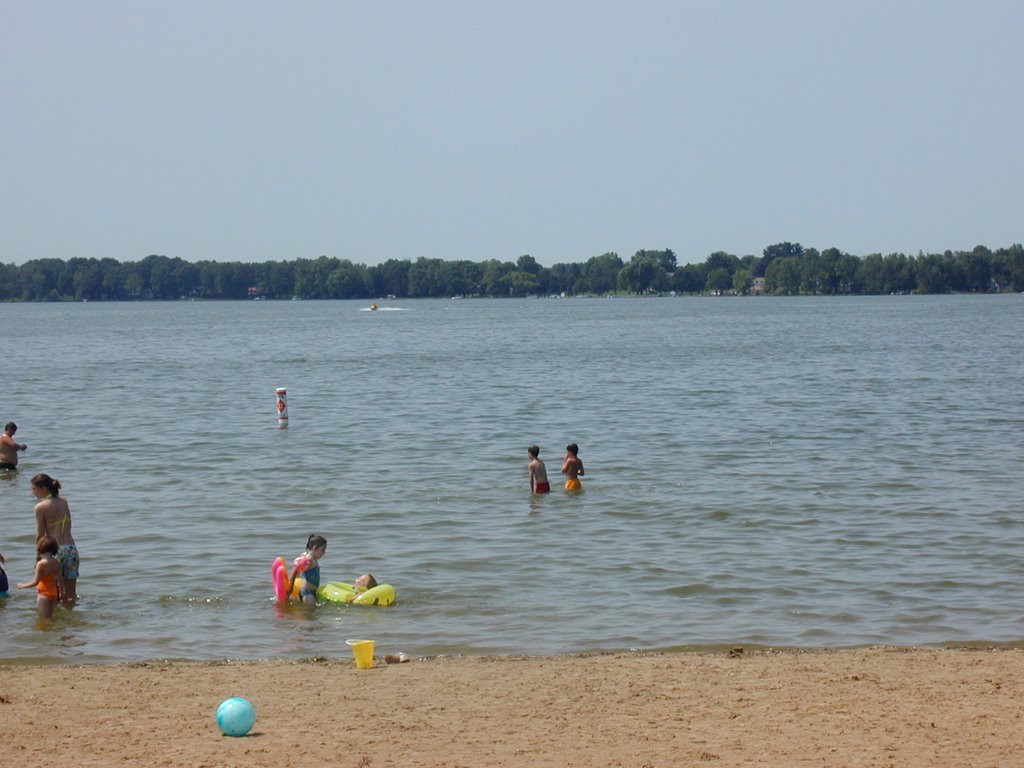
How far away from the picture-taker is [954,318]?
11919 centimetres

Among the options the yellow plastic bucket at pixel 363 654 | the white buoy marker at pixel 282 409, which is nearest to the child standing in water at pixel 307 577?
the yellow plastic bucket at pixel 363 654

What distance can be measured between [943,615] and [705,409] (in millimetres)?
24001

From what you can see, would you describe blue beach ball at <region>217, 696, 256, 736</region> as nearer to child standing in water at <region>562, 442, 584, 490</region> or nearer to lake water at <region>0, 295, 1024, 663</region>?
lake water at <region>0, 295, 1024, 663</region>

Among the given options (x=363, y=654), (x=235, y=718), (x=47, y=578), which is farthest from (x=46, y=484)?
(x=235, y=718)

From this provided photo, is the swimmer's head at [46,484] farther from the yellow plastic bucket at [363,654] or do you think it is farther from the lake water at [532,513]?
the yellow plastic bucket at [363,654]

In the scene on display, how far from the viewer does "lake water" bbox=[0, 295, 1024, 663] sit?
13.2 metres

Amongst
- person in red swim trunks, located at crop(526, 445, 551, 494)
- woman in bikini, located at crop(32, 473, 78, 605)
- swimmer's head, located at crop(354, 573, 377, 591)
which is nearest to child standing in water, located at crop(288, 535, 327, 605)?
swimmer's head, located at crop(354, 573, 377, 591)

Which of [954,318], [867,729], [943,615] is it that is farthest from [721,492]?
[954,318]

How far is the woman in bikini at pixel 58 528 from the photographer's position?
1404 centimetres

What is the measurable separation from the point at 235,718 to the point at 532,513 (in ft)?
37.0

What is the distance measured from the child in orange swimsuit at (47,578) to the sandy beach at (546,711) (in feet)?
6.89

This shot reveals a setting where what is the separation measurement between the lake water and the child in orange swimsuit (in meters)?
0.28

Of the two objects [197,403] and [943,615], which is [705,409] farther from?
[943,615]

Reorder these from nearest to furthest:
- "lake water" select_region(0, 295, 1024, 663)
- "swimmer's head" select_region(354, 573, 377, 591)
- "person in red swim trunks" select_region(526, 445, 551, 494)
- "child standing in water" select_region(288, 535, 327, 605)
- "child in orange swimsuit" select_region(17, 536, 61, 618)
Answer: "lake water" select_region(0, 295, 1024, 663) < "child in orange swimsuit" select_region(17, 536, 61, 618) < "child standing in water" select_region(288, 535, 327, 605) < "swimmer's head" select_region(354, 573, 377, 591) < "person in red swim trunks" select_region(526, 445, 551, 494)
